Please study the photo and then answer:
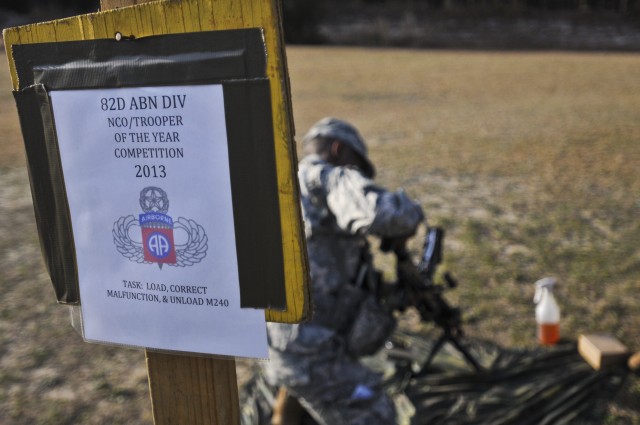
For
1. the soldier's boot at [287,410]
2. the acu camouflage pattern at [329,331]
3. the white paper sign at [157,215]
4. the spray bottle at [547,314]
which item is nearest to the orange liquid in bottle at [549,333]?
the spray bottle at [547,314]

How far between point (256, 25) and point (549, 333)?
3.06 meters

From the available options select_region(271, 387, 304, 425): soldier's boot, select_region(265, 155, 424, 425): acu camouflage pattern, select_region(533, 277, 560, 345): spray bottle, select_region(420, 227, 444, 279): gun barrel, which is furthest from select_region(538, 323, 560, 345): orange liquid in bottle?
select_region(271, 387, 304, 425): soldier's boot

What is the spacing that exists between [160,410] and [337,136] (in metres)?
1.56

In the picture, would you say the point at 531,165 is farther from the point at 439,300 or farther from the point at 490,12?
the point at 490,12

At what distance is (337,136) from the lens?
9.22ft

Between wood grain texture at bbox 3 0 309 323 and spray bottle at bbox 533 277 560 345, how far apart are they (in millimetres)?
2657

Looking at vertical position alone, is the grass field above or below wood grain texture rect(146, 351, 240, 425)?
below

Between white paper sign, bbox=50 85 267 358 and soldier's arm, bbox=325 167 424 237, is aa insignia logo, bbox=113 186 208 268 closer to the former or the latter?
white paper sign, bbox=50 85 267 358

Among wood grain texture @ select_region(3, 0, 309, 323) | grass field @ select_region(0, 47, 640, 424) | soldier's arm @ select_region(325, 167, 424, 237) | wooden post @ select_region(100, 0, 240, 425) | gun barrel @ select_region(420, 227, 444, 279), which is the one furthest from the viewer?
grass field @ select_region(0, 47, 640, 424)

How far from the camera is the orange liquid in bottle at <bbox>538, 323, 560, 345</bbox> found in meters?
3.70

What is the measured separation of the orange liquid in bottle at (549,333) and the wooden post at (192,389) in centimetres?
262

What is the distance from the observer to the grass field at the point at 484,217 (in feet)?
12.0

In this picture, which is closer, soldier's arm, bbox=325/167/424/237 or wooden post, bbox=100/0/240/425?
wooden post, bbox=100/0/240/425

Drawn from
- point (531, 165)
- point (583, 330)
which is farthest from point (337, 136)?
point (531, 165)
